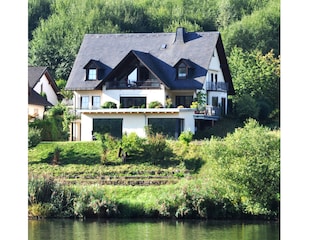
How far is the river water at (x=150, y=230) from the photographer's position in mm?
14961

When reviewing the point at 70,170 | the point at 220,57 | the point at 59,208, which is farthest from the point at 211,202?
the point at 220,57

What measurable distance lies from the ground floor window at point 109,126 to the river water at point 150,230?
833 cm

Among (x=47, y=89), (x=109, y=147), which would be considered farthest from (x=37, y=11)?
(x=109, y=147)

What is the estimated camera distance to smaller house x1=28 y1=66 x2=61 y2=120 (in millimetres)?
29897

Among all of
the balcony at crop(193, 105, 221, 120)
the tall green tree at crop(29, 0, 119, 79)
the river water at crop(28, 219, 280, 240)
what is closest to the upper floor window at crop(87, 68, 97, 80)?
the balcony at crop(193, 105, 221, 120)

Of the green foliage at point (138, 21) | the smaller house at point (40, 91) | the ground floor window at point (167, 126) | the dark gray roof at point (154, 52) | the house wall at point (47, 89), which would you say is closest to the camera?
the ground floor window at point (167, 126)

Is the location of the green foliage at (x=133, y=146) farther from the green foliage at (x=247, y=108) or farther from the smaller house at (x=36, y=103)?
the smaller house at (x=36, y=103)

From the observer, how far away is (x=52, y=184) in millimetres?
18594

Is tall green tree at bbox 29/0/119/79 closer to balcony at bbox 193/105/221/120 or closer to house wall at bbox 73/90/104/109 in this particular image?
house wall at bbox 73/90/104/109

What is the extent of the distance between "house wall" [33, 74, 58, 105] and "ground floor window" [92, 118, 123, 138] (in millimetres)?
6366

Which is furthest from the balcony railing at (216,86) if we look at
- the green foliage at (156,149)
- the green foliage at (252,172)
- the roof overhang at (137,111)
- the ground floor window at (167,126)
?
the green foliage at (252,172)

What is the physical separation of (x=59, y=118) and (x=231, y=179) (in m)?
11.2
